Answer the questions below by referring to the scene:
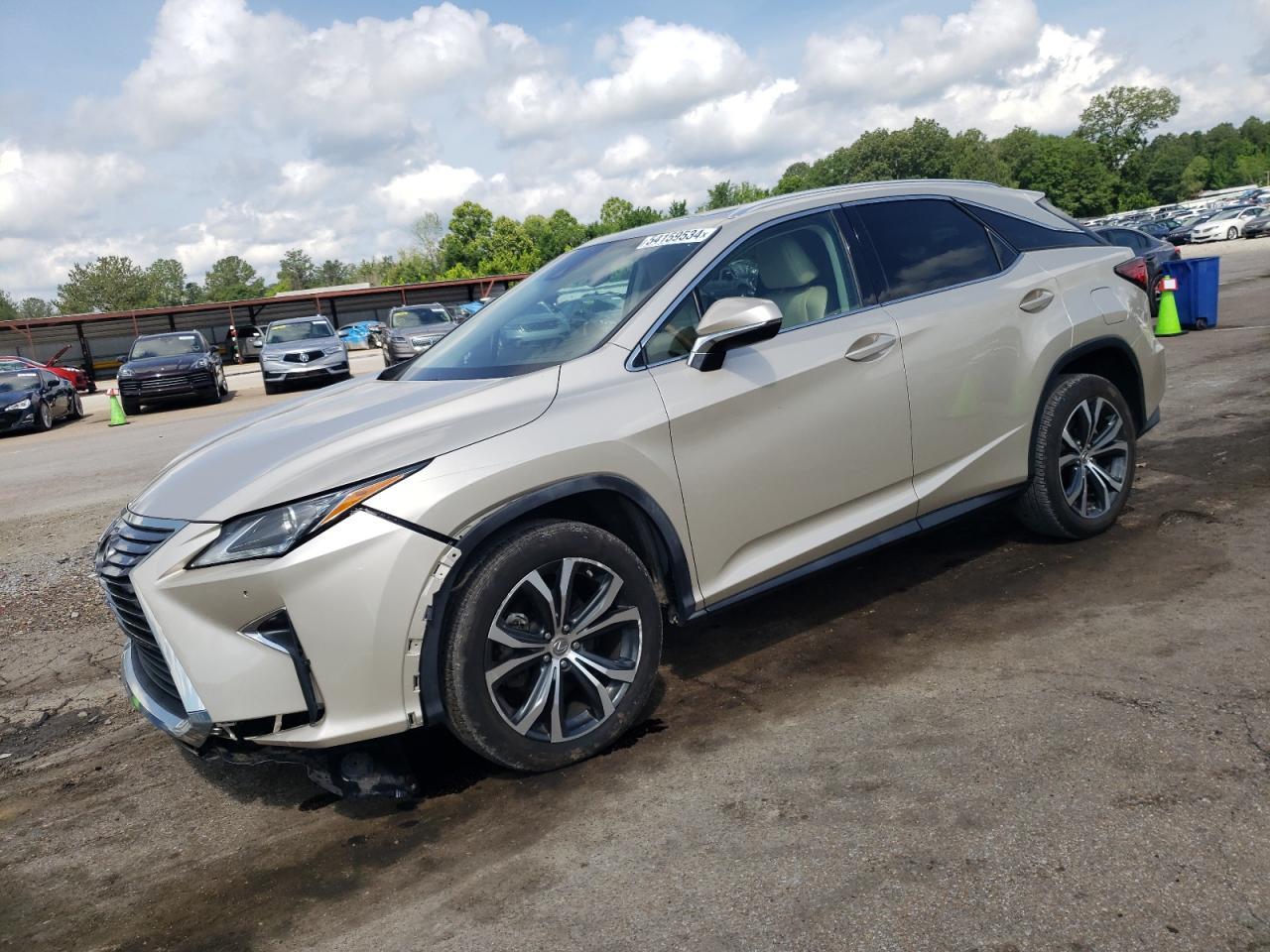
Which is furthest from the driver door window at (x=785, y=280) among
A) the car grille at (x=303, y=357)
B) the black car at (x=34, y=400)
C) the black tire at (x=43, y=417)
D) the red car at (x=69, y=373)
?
the red car at (x=69, y=373)

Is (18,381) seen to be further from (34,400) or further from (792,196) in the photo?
(792,196)

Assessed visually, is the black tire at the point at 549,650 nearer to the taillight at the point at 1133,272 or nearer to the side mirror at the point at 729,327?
the side mirror at the point at 729,327

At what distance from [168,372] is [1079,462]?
1824cm

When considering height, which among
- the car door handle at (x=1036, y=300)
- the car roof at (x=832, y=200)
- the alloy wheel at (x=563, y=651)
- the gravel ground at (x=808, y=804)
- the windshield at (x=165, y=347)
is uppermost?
Answer: the windshield at (x=165, y=347)

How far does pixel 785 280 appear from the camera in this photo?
4.02 meters

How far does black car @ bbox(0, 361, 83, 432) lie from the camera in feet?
56.6

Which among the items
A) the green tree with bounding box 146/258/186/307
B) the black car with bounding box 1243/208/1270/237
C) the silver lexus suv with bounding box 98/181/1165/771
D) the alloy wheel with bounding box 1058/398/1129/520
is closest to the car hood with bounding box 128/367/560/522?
the silver lexus suv with bounding box 98/181/1165/771

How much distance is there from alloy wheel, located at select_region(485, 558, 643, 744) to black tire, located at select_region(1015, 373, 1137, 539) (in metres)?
2.36

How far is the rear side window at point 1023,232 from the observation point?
4770 millimetres

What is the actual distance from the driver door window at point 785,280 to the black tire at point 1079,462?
1.27m

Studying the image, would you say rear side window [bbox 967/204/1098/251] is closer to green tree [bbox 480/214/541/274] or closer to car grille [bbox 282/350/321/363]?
car grille [bbox 282/350/321/363]

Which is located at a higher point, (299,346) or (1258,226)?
(299,346)

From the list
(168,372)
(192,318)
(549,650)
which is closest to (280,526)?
(549,650)

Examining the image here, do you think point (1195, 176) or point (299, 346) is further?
point (1195, 176)
